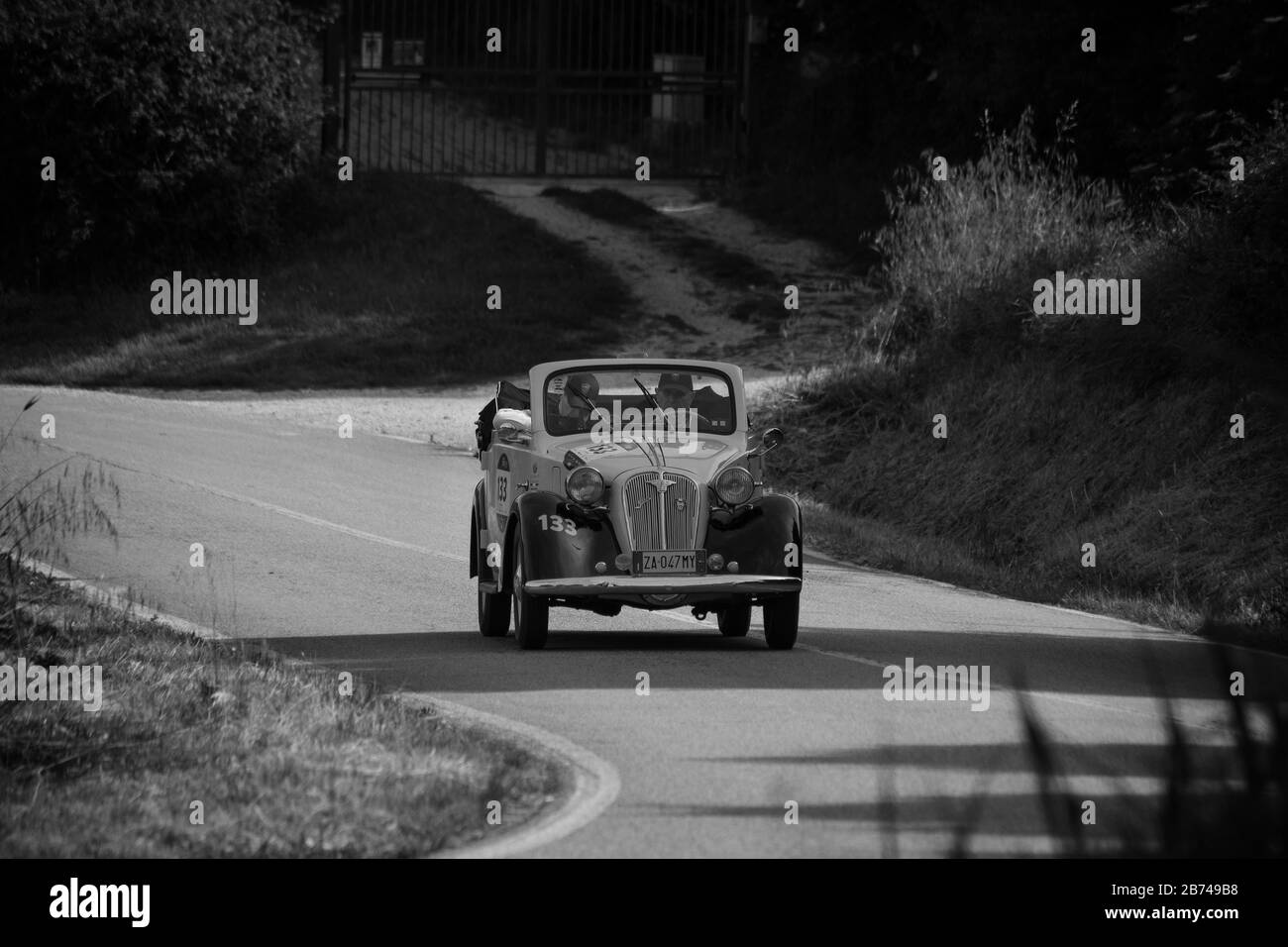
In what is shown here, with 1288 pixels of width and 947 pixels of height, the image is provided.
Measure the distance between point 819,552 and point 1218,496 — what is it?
150 inches

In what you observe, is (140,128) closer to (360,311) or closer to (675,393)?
(360,311)

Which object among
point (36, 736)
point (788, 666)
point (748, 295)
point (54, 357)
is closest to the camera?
point (36, 736)

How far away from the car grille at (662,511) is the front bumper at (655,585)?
0.24 m

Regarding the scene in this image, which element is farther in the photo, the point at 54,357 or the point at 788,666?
the point at 54,357

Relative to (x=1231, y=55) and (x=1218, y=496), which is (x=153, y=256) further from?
(x=1218, y=496)

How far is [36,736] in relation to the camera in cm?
932

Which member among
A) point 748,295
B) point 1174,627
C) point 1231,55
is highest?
point 1231,55

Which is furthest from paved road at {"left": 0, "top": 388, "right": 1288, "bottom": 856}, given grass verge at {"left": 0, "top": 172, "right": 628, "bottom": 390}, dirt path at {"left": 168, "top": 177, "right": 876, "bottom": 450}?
grass verge at {"left": 0, "top": 172, "right": 628, "bottom": 390}

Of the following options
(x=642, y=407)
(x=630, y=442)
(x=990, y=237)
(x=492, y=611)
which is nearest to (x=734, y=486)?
(x=630, y=442)

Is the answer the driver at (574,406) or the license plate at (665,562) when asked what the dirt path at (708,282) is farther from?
the license plate at (665,562)

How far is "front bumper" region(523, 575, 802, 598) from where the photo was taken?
1279 centimetres

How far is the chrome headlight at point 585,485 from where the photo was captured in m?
13.0
